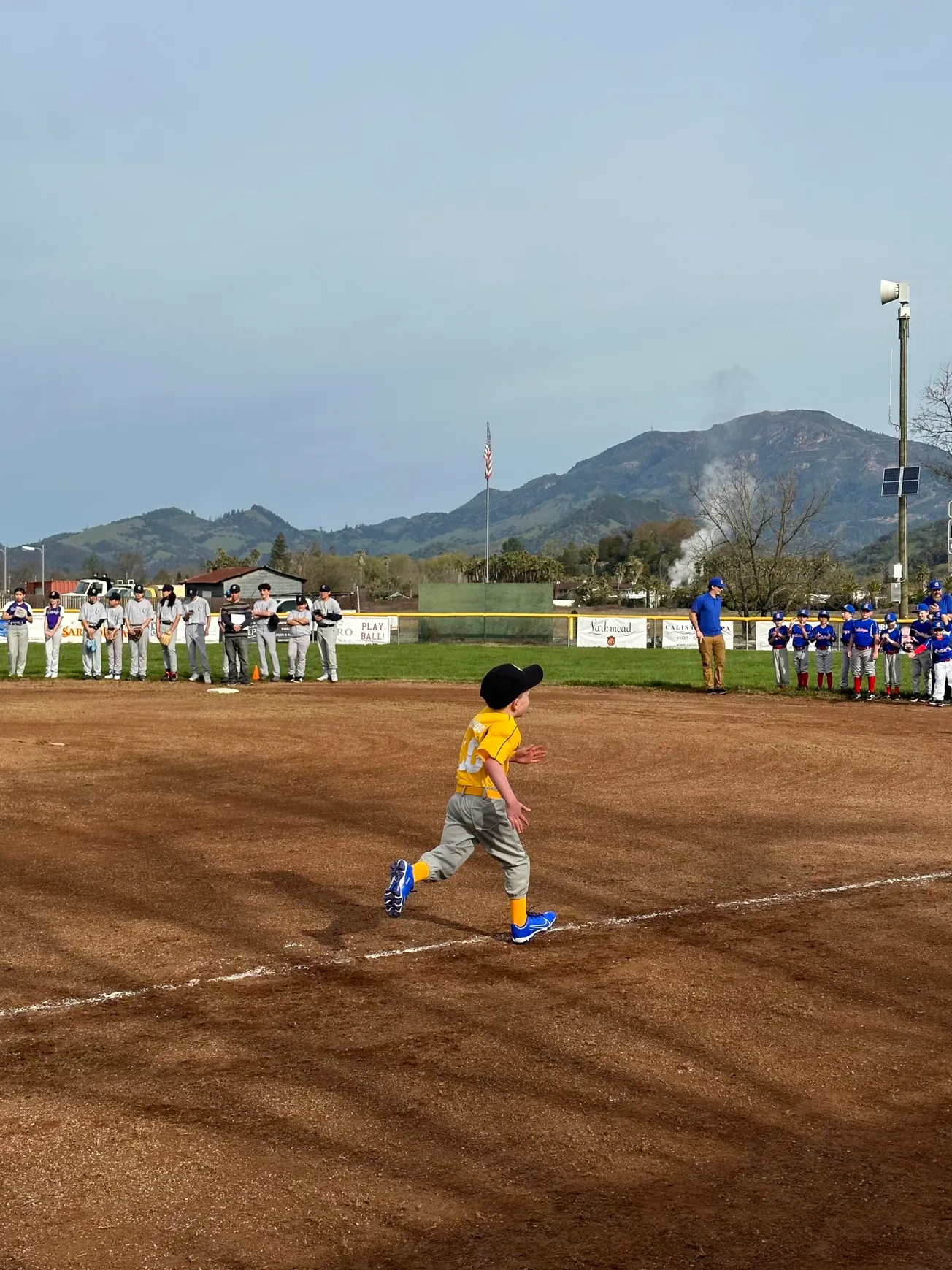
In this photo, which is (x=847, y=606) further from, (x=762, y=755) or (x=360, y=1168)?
(x=360, y=1168)

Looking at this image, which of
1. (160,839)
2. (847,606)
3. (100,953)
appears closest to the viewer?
(100,953)

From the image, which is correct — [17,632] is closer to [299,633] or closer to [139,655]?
[139,655]

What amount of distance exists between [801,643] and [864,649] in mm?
1817

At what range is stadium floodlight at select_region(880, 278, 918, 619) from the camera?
29.4m

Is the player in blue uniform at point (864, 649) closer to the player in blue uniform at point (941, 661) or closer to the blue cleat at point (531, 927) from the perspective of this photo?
the player in blue uniform at point (941, 661)

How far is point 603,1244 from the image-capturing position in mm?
3998

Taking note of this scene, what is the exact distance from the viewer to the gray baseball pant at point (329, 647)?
85.3 feet

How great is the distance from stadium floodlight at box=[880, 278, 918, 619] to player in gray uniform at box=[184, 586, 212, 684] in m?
16.9

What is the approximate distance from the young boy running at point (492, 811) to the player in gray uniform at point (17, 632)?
70.9 ft

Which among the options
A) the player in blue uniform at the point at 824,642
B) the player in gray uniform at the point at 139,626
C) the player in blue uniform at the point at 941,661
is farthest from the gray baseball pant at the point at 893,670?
the player in gray uniform at the point at 139,626

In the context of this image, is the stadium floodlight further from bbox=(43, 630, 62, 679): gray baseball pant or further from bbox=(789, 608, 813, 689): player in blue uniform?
bbox=(43, 630, 62, 679): gray baseball pant

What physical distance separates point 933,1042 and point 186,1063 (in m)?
3.63

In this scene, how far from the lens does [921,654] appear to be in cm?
2444

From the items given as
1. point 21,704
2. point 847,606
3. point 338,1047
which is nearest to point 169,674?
point 21,704
